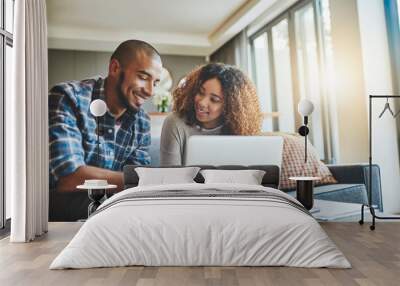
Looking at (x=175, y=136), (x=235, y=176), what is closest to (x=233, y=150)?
(x=235, y=176)

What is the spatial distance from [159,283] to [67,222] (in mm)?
2821

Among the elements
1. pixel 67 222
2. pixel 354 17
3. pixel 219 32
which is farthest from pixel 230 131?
pixel 67 222

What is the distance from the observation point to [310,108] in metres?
4.98

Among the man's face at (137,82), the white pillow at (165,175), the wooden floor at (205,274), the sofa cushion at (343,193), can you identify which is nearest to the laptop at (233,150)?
the white pillow at (165,175)

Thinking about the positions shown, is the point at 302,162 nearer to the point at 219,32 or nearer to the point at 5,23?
the point at 219,32

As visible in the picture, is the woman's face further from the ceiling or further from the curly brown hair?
the ceiling

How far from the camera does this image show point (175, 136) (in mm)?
5211

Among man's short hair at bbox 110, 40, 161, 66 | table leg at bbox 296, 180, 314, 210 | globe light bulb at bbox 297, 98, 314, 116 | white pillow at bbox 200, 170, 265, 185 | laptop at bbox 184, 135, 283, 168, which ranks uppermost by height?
man's short hair at bbox 110, 40, 161, 66

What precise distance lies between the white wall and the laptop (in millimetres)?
1141

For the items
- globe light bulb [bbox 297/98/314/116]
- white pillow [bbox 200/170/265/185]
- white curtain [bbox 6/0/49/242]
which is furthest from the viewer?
globe light bulb [bbox 297/98/314/116]

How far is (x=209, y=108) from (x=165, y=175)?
1.04m

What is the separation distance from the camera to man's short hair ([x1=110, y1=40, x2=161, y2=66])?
526 centimetres

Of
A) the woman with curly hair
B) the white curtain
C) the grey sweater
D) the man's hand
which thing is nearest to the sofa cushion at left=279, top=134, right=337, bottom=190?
the woman with curly hair

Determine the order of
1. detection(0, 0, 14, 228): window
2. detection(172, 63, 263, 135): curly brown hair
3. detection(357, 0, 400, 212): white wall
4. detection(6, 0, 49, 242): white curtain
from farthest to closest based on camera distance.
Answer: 1. detection(172, 63, 263, 135): curly brown hair
2. detection(357, 0, 400, 212): white wall
3. detection(0, 0, 14, 228): window
4. detection(6, 0, 49, 242): white curtain
